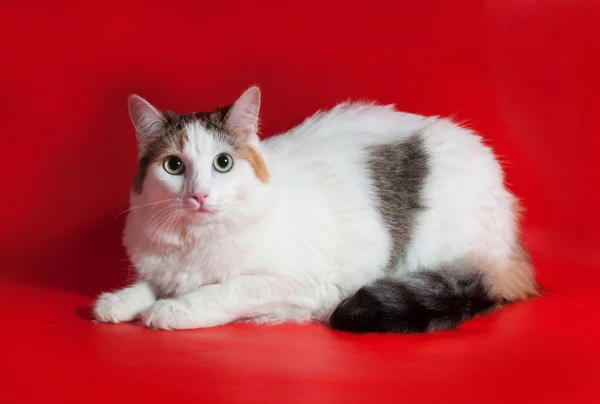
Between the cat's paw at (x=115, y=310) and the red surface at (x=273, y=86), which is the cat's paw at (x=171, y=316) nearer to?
the cat's paw at (x=115, y=310)

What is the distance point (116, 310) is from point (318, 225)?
2.22ft

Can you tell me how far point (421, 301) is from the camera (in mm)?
2070

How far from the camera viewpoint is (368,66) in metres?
3.01

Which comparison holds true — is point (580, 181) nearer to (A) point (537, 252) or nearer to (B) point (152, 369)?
(A) point (537, 252)

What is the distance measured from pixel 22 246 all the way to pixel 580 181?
2.33 meters

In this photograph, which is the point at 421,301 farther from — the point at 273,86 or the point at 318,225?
the point at 273,86

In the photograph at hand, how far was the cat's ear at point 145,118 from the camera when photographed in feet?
7.13

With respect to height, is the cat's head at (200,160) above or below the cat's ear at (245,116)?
below

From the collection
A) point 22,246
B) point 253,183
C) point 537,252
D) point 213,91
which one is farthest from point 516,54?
point 22,246

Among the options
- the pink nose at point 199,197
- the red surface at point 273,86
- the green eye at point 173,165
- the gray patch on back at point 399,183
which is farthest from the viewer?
the red surface at point 273,86

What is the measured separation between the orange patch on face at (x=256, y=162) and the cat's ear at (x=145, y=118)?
26cm

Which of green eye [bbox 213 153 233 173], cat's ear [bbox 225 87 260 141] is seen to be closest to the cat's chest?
green eye [bbox 213 153 233 173]

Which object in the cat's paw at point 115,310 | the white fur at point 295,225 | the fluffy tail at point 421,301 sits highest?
the white fur at point 295,225

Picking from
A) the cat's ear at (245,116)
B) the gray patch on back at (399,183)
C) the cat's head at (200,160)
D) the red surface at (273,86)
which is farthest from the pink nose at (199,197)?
the red surface at (273,86)
